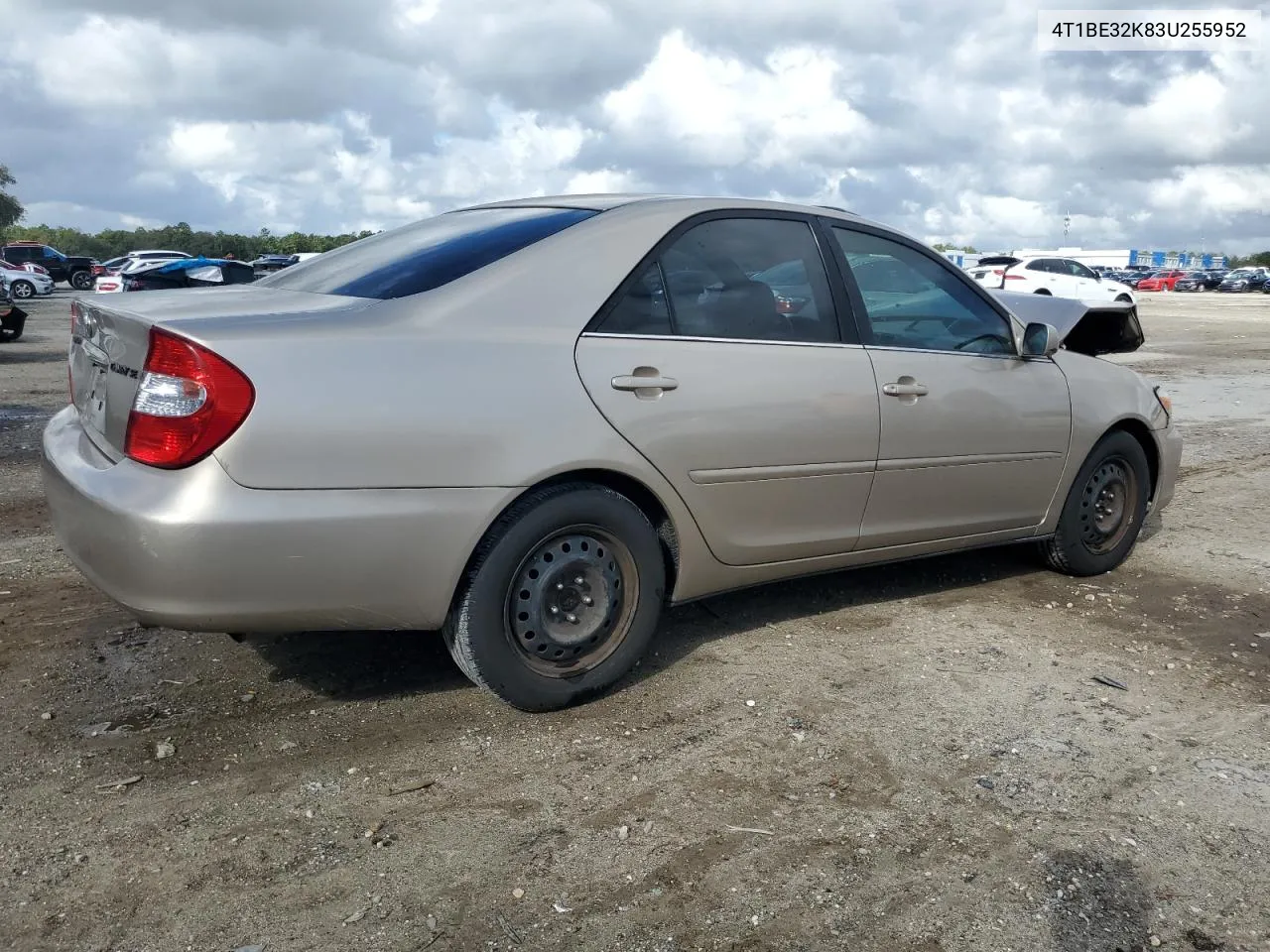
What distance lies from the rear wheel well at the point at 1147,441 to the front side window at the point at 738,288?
1.94m

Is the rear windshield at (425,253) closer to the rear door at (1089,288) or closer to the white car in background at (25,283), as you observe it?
the rear door at (1089,288)

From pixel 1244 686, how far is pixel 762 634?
171 centimetres

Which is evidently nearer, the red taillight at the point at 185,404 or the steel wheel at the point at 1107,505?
the red taillight at the point at 185,404

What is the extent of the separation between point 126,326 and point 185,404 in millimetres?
445

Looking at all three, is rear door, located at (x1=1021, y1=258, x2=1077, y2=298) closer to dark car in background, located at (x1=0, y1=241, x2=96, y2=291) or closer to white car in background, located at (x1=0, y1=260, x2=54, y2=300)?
white car in background, located at (x1=0, y1=260, x2=54, y2=300)

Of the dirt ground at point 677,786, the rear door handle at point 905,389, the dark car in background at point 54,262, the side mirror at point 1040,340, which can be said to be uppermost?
the dark car in background at point 54,262

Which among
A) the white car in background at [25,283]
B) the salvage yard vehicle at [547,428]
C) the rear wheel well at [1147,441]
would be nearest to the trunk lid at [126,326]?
the salvage yard vehicle at [547,428]

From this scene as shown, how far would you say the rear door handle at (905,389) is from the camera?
415cm

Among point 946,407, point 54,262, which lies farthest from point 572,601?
point 54,262

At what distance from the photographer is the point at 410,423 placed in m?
3.07

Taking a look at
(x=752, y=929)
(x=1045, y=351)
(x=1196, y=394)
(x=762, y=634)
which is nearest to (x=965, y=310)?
(x=1045, y=351)

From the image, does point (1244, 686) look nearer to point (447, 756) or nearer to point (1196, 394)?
point (447, 756)

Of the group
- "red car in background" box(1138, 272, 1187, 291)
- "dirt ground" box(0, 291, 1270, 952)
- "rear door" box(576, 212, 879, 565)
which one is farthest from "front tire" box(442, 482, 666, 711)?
"red car in background" box(1138, 272, 1187, 291)

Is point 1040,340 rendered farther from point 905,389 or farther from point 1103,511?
point 1103,511
